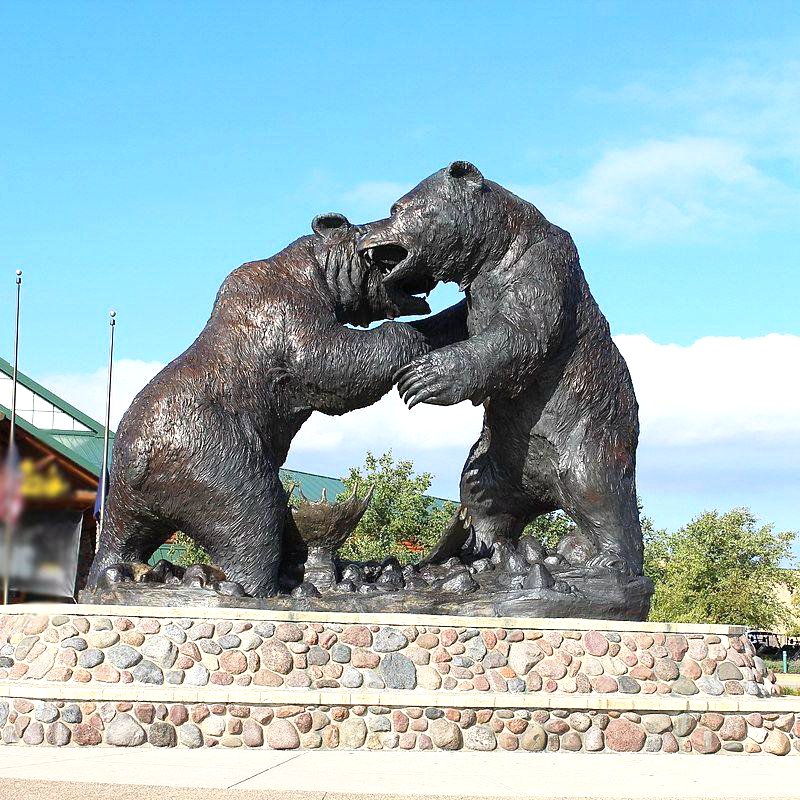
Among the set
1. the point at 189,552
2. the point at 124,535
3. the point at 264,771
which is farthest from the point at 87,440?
the point at 264,771

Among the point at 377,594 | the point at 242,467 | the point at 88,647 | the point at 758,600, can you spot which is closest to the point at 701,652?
the point at 377,594

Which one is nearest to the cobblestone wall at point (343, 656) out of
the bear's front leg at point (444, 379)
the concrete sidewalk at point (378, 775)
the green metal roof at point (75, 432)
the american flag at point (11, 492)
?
the concrete sidewalk at point (378, 775)

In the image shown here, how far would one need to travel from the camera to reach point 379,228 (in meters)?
7.74

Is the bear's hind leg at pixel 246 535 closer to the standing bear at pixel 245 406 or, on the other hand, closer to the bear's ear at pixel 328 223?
the standing bear at pixel 245 406

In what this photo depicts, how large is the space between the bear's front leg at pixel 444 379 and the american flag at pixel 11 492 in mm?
6359

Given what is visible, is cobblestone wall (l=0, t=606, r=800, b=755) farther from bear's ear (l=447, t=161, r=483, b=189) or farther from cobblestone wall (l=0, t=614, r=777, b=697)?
bear's ear (l=447, t=161, r=483, b=189)

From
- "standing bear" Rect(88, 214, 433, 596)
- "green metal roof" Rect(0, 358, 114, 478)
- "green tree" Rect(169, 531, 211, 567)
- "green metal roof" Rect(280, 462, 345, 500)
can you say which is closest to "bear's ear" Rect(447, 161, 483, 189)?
"standing bear" Rect(88, 214, 433, 596)

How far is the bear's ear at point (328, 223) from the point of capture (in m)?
7.80

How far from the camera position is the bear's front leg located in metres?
7.03

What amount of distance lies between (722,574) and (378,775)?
2141 centimetres

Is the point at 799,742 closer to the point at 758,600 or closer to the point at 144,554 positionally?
the point at 144,554

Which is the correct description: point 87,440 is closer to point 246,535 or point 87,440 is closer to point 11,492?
point 11,492

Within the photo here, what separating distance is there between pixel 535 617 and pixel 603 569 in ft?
2.17

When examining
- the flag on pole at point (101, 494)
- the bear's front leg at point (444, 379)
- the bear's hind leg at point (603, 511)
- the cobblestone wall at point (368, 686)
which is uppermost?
the bear's front leg at point (444, 379)
